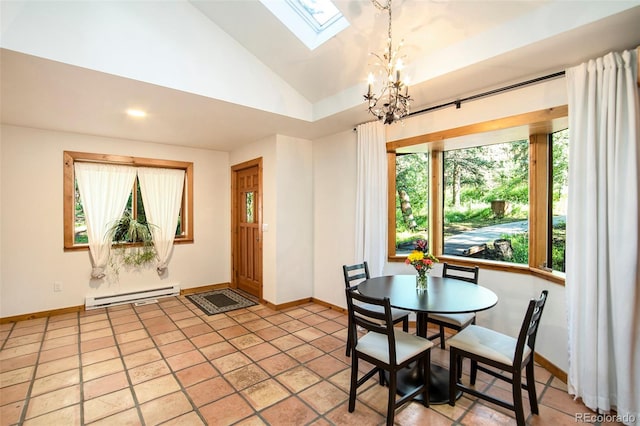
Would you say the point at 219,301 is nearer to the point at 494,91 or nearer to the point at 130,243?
the point at 130,243

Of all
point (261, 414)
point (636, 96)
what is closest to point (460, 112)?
point (636, 96)

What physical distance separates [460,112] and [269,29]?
2064 mm

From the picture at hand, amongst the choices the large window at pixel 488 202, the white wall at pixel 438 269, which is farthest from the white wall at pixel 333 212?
the large window at pixel 488 202

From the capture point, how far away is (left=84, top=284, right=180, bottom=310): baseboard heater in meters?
4.39

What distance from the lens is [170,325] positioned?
3.79 metres

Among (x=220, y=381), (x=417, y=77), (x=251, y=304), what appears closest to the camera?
(x=220, y=381)

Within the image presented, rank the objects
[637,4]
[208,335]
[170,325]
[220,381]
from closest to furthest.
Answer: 1. [637,4]
2. [220,381]
3. [208,335]
4. [170,325]

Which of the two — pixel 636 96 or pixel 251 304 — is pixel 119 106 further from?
pixel 636 96

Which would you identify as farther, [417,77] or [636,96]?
[417,77]

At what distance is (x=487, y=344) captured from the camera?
2125 millimetres

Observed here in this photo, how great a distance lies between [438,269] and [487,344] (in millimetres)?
1500

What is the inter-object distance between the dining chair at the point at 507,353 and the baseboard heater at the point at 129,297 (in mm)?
4431

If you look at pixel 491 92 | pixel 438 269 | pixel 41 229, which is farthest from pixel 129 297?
pixel 491 92

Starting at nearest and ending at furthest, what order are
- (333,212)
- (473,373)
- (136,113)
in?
(473,373)
(136,113)
(333,212)
